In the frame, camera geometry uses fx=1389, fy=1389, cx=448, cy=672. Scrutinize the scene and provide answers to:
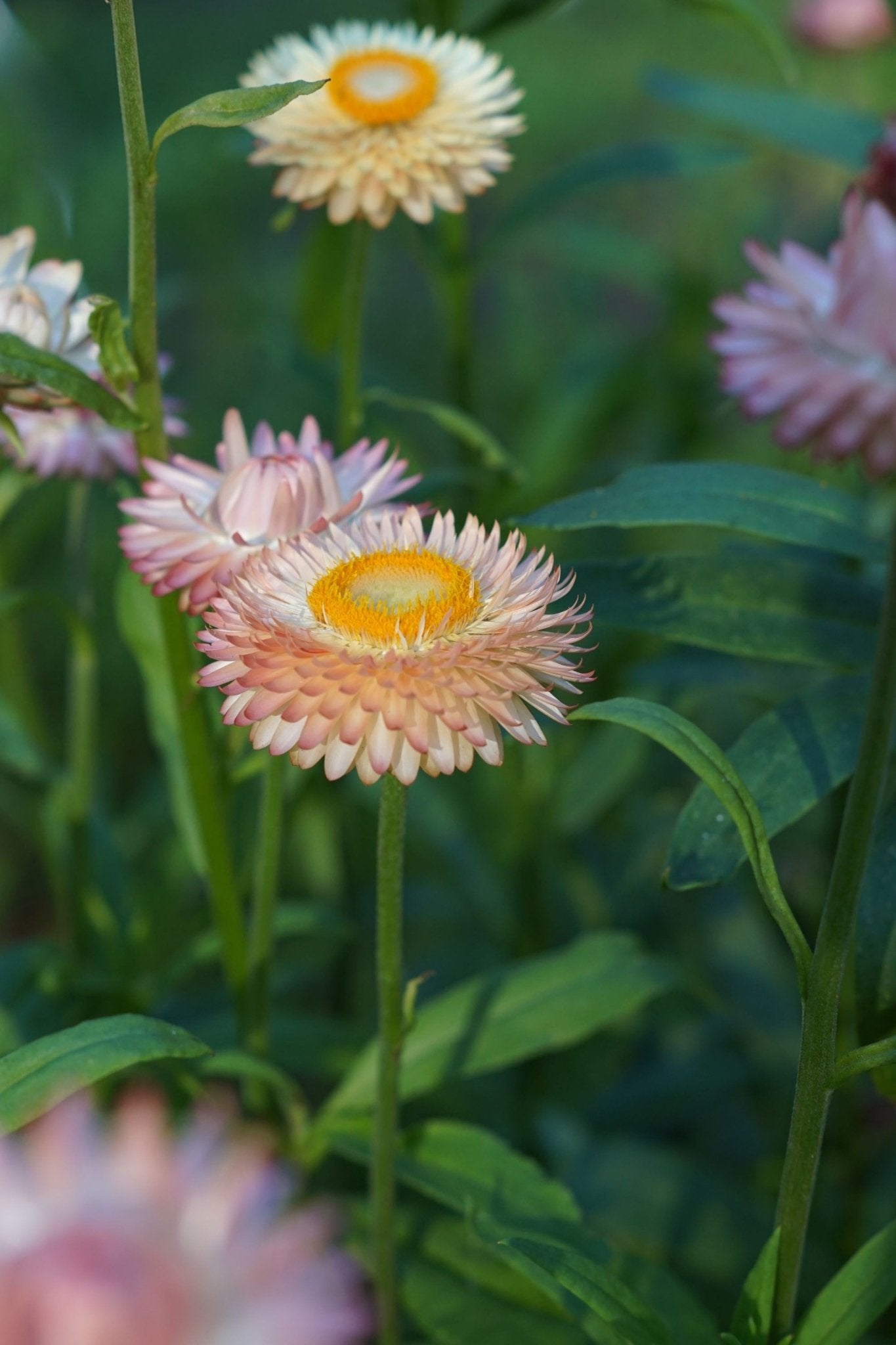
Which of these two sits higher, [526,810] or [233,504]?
[526,810]

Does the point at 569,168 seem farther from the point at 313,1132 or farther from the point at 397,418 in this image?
the point at 313,1132

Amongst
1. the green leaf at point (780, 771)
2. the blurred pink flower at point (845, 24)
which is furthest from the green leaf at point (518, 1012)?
the blurred pink flower at point (845, 24)

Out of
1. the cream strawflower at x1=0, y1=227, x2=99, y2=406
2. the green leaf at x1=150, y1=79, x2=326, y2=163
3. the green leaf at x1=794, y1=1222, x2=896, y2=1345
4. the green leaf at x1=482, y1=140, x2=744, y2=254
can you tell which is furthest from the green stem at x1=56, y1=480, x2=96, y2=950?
the green leaf at x1=794, y1=1222, x2=896, y2=1345

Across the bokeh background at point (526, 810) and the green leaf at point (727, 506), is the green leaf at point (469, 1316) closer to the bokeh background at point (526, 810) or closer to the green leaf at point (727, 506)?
the bokeh background at point (526, 810)

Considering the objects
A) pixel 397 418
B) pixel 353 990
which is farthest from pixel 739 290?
pixel 353 990

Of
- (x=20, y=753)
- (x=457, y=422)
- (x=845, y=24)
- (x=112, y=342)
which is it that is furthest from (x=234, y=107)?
(x=845, y=24)

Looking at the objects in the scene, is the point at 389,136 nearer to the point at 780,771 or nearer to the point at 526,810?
the point at 780,771
